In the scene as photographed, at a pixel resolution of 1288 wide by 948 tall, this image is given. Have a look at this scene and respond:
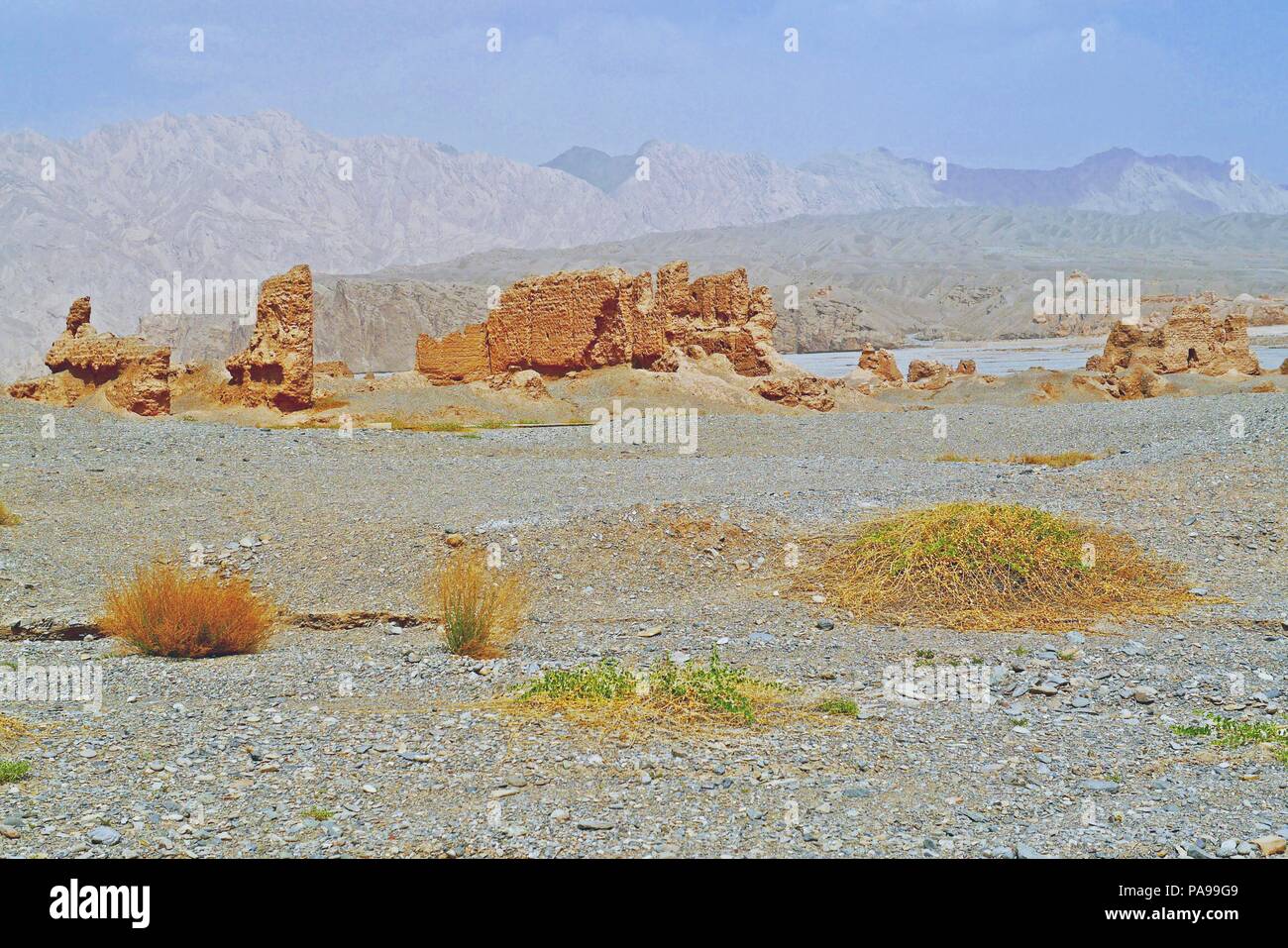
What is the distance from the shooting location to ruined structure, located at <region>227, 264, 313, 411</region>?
3216 centimetres

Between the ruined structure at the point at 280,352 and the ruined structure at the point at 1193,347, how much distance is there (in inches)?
1182

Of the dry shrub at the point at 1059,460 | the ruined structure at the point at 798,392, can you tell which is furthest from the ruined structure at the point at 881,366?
the dry shrub at the point at 1059,460

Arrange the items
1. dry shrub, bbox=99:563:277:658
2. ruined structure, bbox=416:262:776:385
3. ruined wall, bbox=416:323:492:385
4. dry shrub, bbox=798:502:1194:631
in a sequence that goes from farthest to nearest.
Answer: ruined wall, bbox=416:323:492:385 < ruined structure, bbox=416:262:776:385 < dry shrub, bbox=798:502:1194:631 < dry shrub, bbox=99:563:277:658

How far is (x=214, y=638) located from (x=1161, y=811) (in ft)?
22.4

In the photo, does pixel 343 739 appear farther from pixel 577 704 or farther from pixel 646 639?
pixel 646 639

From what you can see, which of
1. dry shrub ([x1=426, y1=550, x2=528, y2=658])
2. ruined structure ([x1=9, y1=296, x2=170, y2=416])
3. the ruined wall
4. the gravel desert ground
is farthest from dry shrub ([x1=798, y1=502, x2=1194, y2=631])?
the ruined wall

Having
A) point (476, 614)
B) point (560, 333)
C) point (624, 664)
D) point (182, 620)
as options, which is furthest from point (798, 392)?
point (182, 620)

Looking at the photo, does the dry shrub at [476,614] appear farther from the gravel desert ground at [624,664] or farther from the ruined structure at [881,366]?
the ruined structure at [881,366]

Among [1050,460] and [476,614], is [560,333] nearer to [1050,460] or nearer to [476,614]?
[1050,460]

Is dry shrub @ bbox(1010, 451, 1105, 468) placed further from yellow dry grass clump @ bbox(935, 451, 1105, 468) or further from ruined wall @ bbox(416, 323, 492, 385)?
ruined wall @ bbox(416, 323, 492, 385)

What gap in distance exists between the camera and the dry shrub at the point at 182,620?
8.71m

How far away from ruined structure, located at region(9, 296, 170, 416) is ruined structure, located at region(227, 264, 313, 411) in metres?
2.81

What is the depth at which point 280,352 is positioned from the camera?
32.1 meters
